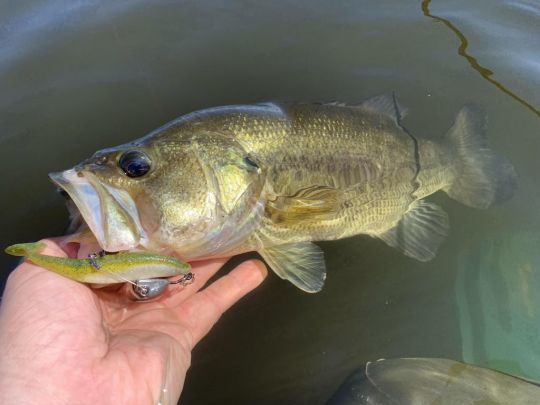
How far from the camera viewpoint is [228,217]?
2.23 m

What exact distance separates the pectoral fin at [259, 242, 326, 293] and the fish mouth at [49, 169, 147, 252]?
0.83 m

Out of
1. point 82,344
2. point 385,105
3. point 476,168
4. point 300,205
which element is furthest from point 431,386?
point 82,344

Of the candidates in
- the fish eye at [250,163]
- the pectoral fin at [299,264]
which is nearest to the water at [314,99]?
the pectoral fin at [299,264]

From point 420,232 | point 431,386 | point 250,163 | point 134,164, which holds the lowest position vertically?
point 431,386

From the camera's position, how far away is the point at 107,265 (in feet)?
5.94

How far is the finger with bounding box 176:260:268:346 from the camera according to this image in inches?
92.7

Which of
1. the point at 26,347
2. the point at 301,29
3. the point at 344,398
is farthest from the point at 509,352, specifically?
the point at 301,29

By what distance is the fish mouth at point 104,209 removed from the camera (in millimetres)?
1833

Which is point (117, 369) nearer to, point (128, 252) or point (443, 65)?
point (128, 252)

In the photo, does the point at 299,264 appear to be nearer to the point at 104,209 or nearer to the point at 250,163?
the point at 250,163

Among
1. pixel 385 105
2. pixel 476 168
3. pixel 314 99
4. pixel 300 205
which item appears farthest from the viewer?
pixel 314 99

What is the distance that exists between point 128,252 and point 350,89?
2423 mm

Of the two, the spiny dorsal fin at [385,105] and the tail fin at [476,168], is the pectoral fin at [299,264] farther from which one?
the tail fin at [476,168]

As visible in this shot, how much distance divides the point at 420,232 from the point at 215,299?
1.33m
